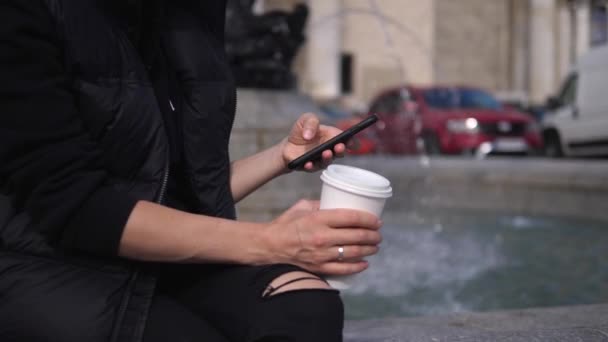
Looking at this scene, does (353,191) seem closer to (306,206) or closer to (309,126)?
(306,206)

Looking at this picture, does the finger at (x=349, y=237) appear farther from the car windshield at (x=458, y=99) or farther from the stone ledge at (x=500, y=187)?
the car windshield at (x=458, y=99)

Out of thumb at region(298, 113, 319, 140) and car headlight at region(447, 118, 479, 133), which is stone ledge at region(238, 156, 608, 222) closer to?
car headlight at region(447, 118, 479, 133)

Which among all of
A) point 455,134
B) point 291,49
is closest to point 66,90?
point 291,49

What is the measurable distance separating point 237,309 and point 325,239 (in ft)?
0.66

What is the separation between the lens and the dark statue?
621cm

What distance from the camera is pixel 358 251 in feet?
4.39

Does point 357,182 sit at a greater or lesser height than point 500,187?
greater

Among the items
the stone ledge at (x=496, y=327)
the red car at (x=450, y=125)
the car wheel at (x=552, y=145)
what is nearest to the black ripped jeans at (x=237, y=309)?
the stone ledge at (x=496, y=327)

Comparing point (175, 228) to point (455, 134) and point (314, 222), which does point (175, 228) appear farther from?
point (455, 134)

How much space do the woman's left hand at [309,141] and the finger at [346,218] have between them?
0.27 meters

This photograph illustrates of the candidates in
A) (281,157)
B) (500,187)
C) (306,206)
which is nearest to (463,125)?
(500,187)

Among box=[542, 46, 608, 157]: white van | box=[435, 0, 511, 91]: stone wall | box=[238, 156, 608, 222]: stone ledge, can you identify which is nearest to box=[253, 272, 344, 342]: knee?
box=[238, 156, 608, 222]: stone ledge

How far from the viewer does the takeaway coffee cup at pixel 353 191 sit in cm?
132

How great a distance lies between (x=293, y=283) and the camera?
1352 millimetres
